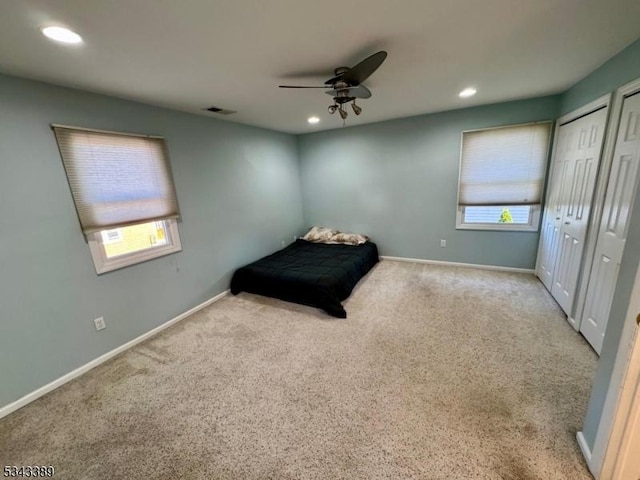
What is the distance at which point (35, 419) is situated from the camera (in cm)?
180

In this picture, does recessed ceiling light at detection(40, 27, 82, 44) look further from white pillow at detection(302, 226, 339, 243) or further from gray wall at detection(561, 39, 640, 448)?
white pillow at detection(302, 226, 339, 243)

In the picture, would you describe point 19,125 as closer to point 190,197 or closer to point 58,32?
point 58,32

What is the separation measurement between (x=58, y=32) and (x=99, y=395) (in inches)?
96.6

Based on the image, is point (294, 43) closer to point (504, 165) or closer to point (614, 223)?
point (614, 223)

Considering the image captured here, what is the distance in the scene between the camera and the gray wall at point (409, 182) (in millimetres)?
3582

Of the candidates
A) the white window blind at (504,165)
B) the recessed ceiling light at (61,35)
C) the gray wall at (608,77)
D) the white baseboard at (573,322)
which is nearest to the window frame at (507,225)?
the white window blind at (504,165)

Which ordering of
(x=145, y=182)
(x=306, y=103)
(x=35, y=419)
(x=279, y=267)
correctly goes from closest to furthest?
(x=35, y=419) → (x=145, y=182) → (x=306, y=103) → (x=279, y=267)

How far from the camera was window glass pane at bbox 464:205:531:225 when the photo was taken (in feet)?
11.7

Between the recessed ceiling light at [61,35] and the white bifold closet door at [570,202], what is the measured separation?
3826 millimetres

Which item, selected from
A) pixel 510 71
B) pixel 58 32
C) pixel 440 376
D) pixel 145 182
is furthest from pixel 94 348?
pixel 510 71

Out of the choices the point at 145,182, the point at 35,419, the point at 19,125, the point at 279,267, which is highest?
the point at 19,125

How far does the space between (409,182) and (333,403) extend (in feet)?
11.3

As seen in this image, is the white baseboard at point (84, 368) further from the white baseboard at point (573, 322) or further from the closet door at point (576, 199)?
the closet door at point (576, 199)

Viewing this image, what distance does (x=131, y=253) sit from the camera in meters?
2.59
